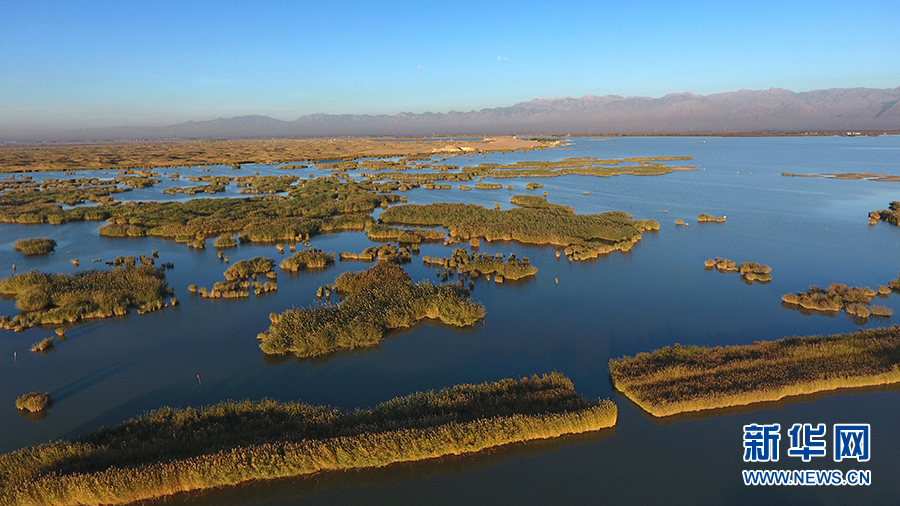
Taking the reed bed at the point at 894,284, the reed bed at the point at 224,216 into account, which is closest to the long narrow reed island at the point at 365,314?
the reed bed at the point at 224,216

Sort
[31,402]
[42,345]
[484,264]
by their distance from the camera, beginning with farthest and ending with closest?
[484,264]
[42,345]
[31,402]

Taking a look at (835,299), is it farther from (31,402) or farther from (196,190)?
(196,190)

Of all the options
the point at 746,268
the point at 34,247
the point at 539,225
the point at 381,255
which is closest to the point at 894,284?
the point at 746,268

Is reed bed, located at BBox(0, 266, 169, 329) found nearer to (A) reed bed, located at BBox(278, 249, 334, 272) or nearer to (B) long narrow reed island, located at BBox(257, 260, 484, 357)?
(A) reed bed, located at BBox(278, 249, 334, 272)

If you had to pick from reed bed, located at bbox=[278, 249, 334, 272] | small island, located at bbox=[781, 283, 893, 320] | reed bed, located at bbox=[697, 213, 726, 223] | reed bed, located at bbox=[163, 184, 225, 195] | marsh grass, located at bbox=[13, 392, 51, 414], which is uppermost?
reed bed, located at bbox=[163, 184, 225, 195]

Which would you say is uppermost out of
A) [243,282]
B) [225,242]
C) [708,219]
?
[708,219]

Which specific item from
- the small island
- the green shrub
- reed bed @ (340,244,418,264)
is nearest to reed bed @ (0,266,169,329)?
the green shrub
